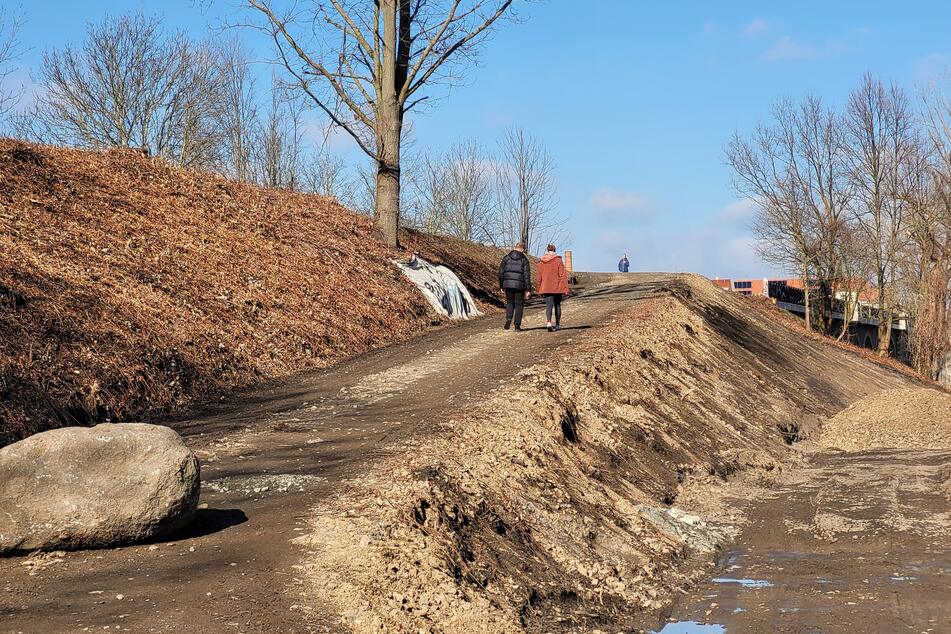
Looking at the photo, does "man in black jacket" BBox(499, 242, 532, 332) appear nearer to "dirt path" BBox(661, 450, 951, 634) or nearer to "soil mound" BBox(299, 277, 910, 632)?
"soil mound" BBox(299, 277, 910, 632)

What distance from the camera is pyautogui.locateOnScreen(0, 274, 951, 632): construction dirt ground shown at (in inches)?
247

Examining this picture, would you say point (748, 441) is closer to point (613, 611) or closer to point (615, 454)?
point (615, 454)

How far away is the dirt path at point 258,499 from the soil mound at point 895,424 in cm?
683

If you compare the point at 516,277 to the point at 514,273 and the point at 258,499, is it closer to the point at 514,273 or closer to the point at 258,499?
the point at 514,273

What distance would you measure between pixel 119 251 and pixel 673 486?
9.95 m

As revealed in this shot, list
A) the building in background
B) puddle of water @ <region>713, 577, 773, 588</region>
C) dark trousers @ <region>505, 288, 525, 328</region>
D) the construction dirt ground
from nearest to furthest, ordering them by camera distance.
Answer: the construction dirt ground → puddle of water @ <region>713, 577, 773, 588</region> → dark trousers @ <region>505, 288, 525, 328</region> → the building in background

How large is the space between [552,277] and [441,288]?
4.99 meters

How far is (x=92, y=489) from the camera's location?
670 cm

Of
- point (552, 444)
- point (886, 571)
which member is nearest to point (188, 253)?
point (552, 444)

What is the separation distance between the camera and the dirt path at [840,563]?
24.8 feet

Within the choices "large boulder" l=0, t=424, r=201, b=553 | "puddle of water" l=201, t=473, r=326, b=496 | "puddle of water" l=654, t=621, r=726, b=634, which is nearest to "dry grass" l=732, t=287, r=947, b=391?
"puddle of water" l=654, t=621, r=726, b=634

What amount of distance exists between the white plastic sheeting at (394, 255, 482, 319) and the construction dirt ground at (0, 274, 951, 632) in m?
3.72

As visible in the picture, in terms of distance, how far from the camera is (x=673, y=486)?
1248 cm

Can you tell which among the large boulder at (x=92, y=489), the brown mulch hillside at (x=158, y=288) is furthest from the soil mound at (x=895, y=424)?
the large boulder at (x=92, y=489)
